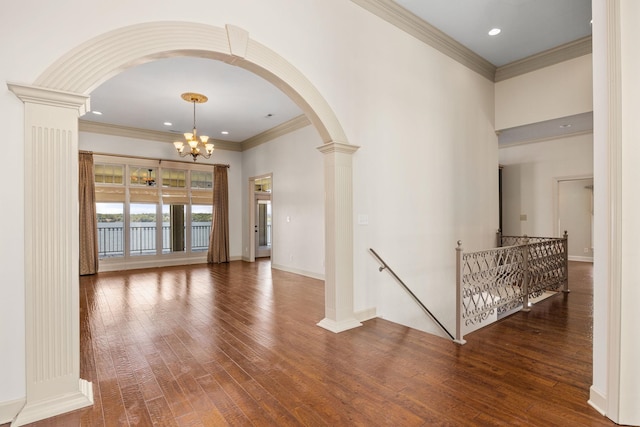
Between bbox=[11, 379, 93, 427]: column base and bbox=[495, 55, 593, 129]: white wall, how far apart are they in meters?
7.50

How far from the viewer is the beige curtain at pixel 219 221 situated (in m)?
9.22

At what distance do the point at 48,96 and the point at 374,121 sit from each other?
3.32m

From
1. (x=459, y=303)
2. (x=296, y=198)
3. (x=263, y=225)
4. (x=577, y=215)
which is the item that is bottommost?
(x=459, y=303)

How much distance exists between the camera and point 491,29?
16.3ft

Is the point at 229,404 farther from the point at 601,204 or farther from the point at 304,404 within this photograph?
the point at 601,204

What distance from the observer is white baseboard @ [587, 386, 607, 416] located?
2.08 metres

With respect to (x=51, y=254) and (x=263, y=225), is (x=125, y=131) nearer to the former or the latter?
(x=263, y=225)

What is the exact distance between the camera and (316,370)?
2.68 m

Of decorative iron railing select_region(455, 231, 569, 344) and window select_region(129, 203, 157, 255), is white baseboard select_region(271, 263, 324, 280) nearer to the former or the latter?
decorative iron railing select_region(455, 231, 569, 344)

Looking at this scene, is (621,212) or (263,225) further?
(263,225)

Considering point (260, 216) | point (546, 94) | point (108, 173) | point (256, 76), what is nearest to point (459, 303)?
point (256, 76)

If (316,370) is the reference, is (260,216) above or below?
above

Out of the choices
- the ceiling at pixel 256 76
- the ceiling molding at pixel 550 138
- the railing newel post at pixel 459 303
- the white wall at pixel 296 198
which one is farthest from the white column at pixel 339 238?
the ceiling molding at pixel 550 138

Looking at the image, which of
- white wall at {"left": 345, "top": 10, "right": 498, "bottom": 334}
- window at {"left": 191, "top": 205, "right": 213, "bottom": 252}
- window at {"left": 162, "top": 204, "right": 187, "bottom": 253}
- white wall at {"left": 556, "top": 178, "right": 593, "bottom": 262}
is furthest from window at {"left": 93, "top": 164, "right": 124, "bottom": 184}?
white wall at {"left": 556, "top": 178, "right": 593, "bottom": 262}
